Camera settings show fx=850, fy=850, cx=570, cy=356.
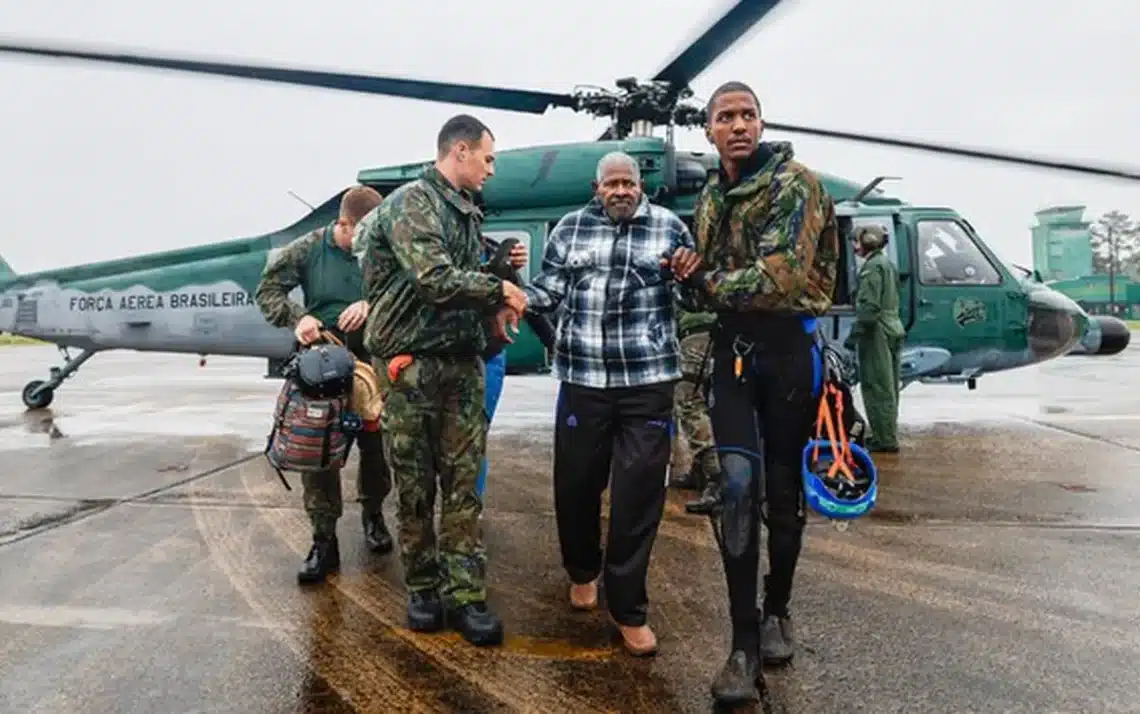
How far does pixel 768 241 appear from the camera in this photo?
262 cm

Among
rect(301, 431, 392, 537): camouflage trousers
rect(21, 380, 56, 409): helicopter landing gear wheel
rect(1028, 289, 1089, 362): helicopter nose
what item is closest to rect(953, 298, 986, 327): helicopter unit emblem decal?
rect(1028, 289, 1089, 362): helicopter nose

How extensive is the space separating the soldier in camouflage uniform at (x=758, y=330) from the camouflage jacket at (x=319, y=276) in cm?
190

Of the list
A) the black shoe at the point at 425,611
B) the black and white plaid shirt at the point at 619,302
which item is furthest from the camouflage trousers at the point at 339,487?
the black and white plaid shirt at the point at 619,302

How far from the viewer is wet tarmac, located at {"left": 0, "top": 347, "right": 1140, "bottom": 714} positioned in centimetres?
257

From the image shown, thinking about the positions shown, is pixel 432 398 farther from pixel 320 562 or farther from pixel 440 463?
pixel 320 562

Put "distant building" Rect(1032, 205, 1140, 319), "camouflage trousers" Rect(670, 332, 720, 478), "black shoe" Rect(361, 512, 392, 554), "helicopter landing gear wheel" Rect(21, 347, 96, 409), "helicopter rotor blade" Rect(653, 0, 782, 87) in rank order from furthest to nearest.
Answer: "distant building" Rect(1032, 205, 1140, 319), "helicopter landing gear wheel" Rect(21, 347, 96, 409), "camouflage trousers" Rect(670, 332, 720, 478), "helicopter rotor blade" Rect(653, 0, 782, 87), "black shoe" Rect(361, 512, 392, 554)

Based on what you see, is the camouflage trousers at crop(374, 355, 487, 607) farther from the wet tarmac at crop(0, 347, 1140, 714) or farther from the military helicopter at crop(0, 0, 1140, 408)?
the military helicopter at crop(0, 0, 1140, 408)

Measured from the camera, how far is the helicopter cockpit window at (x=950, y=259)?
7723 millimetres

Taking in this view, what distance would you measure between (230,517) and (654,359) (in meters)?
2.98

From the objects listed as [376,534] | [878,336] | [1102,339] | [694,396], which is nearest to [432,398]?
[376,534]

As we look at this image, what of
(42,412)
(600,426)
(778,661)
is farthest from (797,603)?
(42,412)

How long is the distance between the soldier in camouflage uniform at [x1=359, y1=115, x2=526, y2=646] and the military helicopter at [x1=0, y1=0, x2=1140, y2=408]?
8.13ft

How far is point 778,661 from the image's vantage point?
2.75 meters

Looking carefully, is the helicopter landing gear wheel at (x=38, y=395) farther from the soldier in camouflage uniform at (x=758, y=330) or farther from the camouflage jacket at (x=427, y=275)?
the soldier in camouflage uniform at (x=758, y=330)
